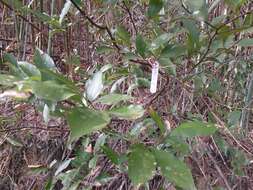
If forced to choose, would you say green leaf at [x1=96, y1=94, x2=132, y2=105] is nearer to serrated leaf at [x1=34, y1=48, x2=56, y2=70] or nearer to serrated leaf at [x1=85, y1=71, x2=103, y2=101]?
serrated leaf at [x1=85, y1=71, x2=103, y2=101]

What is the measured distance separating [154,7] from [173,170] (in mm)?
314

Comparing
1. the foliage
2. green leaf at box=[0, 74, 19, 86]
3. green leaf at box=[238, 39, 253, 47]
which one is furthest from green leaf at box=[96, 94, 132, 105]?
green leaf at box=[238, 39, 253, 47]

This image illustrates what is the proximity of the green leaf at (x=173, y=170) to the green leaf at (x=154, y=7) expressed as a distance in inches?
11.2

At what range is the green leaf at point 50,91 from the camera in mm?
423

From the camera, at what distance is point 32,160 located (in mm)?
1578

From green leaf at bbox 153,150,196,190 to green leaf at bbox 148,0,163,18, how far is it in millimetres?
283

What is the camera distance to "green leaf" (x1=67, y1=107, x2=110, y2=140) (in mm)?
399

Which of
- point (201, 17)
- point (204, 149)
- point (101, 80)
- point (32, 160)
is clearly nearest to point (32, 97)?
point (101, 80)

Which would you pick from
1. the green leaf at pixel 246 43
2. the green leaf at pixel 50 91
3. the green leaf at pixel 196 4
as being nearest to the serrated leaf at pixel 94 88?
the green leaf at pixel 50 91

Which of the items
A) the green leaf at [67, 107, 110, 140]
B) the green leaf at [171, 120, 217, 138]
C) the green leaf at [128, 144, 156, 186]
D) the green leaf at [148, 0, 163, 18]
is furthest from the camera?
the green leaf at [148, 0, 163, 18]

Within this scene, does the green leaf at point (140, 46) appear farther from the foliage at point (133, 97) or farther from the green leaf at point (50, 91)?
the green leaf at point (50, 91)

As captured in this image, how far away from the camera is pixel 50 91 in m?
0.43

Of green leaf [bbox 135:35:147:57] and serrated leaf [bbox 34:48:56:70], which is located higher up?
green leaf [bbox 135:35:147:57]

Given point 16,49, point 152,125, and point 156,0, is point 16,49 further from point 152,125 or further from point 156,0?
point 156,0
